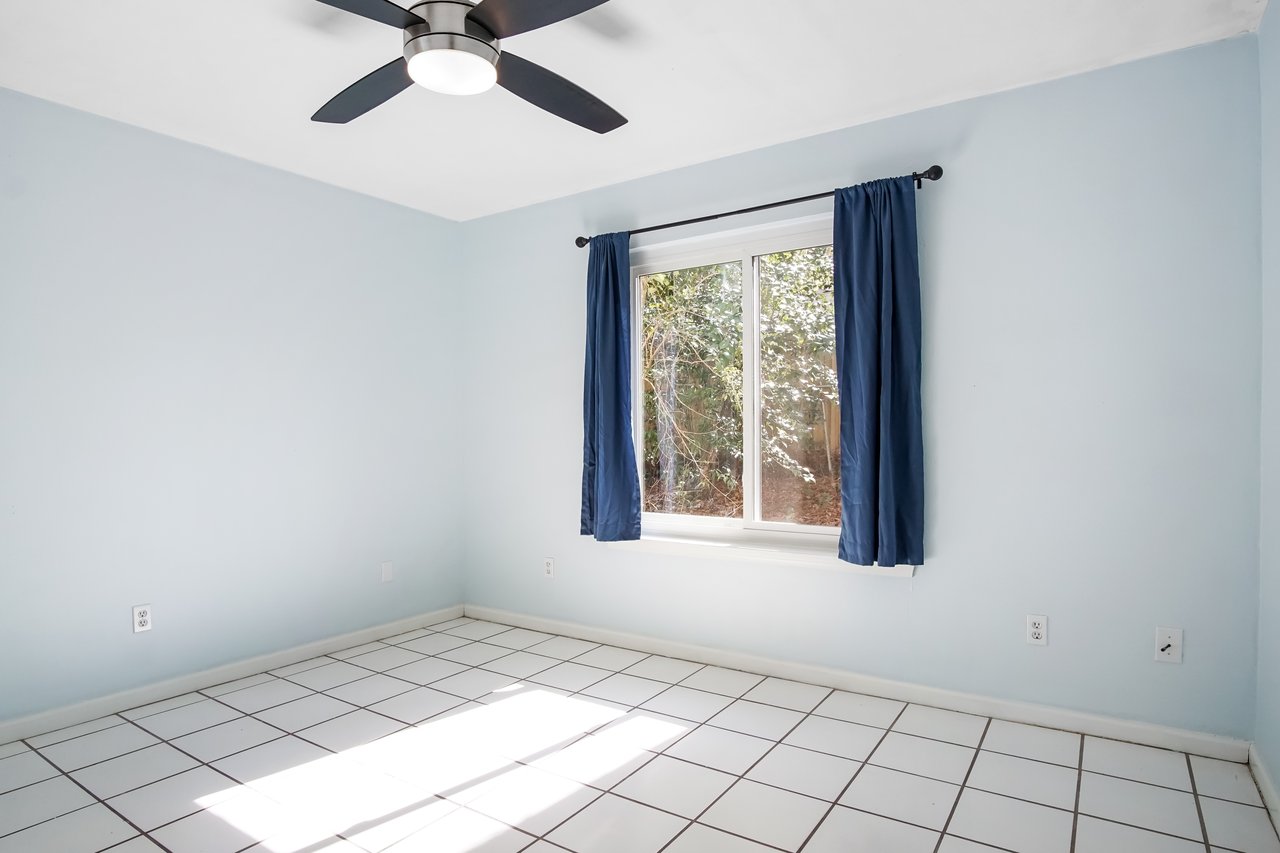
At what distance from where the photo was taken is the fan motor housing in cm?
188

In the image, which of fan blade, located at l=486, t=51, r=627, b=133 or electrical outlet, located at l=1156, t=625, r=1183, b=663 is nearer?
fan blade, located at l=486, t=51, r=627, b=133

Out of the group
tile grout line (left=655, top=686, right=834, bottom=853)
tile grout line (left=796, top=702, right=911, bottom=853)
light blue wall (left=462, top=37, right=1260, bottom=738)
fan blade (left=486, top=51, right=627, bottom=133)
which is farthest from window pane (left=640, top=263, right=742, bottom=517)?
fan blade (left=486, top=51, right=627, bottom=133)

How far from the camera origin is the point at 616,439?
12.0 feet

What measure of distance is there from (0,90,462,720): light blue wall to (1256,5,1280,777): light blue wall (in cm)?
380

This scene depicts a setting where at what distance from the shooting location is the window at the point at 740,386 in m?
3.28

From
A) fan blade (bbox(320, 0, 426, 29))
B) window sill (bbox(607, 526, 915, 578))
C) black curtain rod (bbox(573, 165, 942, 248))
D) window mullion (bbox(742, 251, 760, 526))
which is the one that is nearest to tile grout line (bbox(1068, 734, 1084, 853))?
window sill (bbox(607, 526, 915, 578))

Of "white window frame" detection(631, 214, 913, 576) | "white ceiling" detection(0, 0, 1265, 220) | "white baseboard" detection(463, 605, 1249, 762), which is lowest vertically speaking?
"white baseboard" detection(463, 605, 1249, 762)

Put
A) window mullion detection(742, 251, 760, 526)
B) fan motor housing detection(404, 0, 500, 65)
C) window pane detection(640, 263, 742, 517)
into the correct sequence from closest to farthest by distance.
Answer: fan motor housing detection(404, 0, 500, 65) → window mullion detection(742, 251, 760, 526) → window pane detection(640, 263, 742, 517)

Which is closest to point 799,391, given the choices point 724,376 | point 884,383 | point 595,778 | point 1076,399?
point 724,376

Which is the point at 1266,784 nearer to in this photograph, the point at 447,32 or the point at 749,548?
the point at 749,548

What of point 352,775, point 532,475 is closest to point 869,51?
point 532,475

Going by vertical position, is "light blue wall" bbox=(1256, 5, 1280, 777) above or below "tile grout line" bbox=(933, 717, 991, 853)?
above

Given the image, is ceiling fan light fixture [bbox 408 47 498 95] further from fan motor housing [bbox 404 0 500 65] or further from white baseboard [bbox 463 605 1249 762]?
white baseboard [bbox 463 605 1249 762]

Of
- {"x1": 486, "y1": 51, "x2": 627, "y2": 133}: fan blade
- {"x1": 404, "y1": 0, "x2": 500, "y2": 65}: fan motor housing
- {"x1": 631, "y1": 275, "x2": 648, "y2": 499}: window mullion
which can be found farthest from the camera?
{"x1": 631, "y1": 275, "x2": 648, "y2": 499}: window mullion
